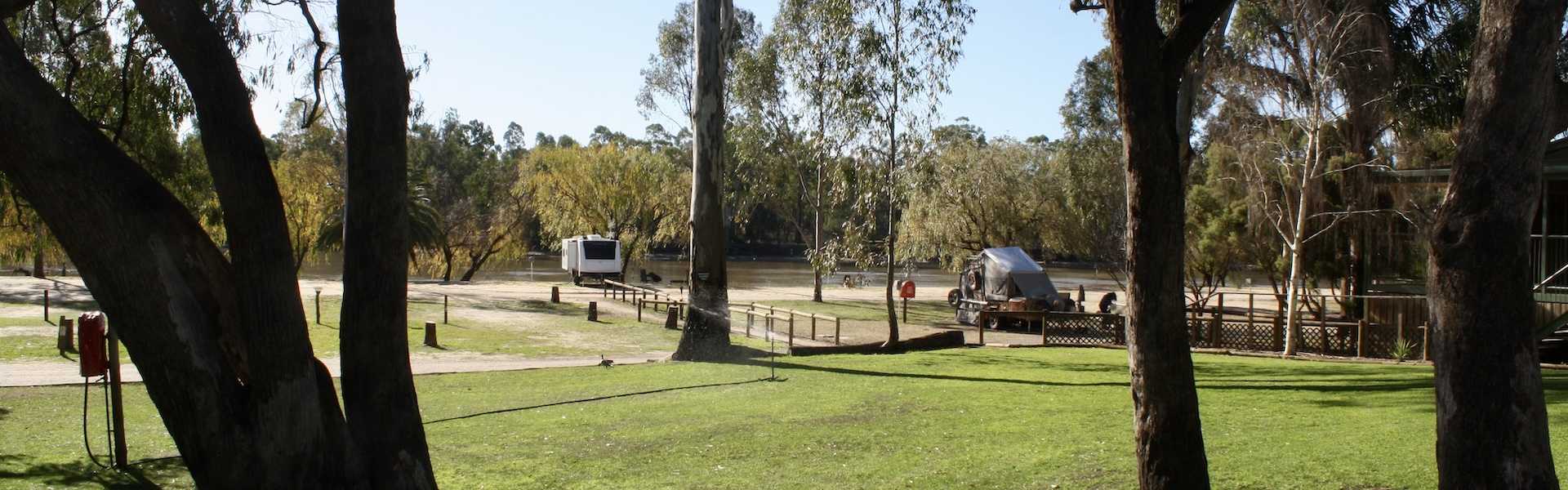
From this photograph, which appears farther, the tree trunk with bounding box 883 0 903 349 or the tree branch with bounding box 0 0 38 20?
the tree trunk with bounding box 883 0 903 349

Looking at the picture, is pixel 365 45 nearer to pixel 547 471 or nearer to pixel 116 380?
pixel 547 471

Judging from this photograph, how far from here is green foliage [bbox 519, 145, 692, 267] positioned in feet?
176

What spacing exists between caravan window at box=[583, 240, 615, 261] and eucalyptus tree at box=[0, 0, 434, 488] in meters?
43.1

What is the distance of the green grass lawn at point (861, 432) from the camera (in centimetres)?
781

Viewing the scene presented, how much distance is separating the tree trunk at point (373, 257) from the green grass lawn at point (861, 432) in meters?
1.89

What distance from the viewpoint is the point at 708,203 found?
19250mm

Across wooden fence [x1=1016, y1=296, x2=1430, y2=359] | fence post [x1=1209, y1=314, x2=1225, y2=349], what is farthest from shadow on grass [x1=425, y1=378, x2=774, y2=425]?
fence post [x1=1209, y1=314, x2=1225, y2=349]

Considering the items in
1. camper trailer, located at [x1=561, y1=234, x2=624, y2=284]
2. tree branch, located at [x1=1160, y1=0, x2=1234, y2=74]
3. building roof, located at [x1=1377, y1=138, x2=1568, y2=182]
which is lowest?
camper trailer, located at [x1=561, y1=234, x2=624, y2=284]

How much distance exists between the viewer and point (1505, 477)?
5.03 meters

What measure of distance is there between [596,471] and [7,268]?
210 feet

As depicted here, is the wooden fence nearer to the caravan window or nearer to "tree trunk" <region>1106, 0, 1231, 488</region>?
"tree trunk" <region>1106, 0, 1231, 488</region>

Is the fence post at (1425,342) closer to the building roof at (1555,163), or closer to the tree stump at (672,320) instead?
the building roof at (1555,163)

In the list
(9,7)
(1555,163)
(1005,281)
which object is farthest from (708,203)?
(1005,281)

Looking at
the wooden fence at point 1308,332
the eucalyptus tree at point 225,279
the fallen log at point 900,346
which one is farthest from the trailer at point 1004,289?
the eucalyptus tree at point 225,279
